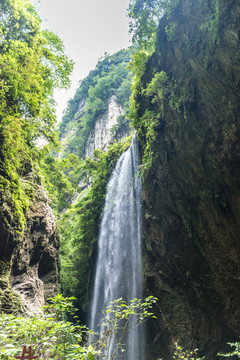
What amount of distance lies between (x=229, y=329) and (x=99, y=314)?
7.06 meters

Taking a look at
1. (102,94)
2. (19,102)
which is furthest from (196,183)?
(102,94)

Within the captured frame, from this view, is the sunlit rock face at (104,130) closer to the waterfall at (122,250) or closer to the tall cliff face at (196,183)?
the waterfall at (122,250)

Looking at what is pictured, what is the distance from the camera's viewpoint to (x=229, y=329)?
8.41 metres

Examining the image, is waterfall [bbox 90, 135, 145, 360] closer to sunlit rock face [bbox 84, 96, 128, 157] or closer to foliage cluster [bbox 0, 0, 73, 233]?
foliage cluster [bbox 0, 0, 73, 233]

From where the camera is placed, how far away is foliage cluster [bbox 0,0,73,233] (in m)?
6.80

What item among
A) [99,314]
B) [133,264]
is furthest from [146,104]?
[99,314]

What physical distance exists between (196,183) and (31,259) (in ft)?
19.9

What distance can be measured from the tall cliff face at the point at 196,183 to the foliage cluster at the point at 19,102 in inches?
179

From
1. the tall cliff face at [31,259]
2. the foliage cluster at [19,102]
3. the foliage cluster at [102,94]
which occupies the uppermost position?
the foliage cluster at [102,94]

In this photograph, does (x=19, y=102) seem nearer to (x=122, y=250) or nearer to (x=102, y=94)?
(x=122, y=250)

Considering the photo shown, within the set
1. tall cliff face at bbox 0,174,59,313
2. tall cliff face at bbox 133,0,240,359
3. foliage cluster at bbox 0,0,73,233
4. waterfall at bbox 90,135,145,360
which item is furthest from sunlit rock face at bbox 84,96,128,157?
tall cliff face at bbox 0,174,59,313

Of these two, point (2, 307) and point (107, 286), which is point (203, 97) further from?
point (107, 286)

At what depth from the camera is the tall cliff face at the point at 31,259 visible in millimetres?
6148

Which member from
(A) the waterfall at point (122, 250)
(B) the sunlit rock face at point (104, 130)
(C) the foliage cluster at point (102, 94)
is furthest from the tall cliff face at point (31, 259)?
(C) the foliage cluster at point (102, 94)
